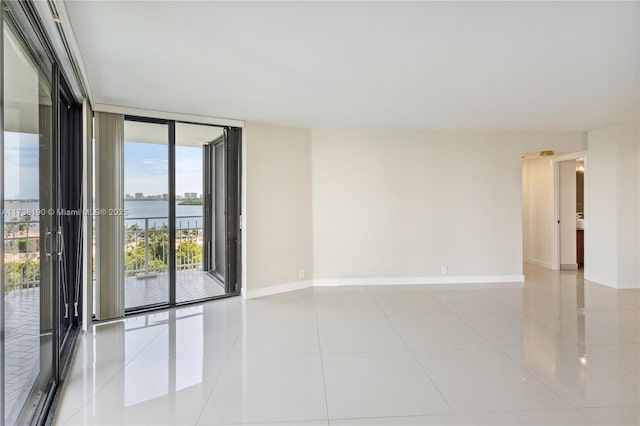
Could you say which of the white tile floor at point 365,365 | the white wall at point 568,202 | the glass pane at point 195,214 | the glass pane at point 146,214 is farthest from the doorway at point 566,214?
the glass pane at point 146,214

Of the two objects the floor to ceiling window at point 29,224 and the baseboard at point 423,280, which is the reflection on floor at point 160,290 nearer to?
the floor to ceiling window at point 29,224

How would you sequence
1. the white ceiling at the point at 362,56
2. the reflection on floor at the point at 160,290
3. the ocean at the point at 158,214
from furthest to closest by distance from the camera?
the reflection on floor at the point at 160,290 < the ocean at the point at 158,214 < the white ceiling at the point at 362,56

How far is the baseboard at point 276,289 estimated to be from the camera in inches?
201

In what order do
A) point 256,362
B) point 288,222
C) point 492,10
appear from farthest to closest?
point 288,222, point 256,362, point 492,10

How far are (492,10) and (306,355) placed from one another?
307 centimetres

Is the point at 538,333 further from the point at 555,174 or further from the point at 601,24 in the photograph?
the point at 555,174

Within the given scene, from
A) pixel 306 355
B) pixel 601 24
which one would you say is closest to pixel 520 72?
pixel 601 24

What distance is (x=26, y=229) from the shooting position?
2.22m

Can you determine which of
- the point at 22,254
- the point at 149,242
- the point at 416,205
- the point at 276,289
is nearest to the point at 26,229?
the point at 22,254

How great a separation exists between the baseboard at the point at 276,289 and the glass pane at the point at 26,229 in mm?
2654

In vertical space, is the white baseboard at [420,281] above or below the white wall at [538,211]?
below

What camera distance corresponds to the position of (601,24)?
7.78 feet

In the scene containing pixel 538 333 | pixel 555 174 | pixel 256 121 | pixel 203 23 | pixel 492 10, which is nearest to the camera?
pixel 492 10

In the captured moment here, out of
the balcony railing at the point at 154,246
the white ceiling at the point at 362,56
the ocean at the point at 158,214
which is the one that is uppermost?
the white ceiling at the point at 362,56
